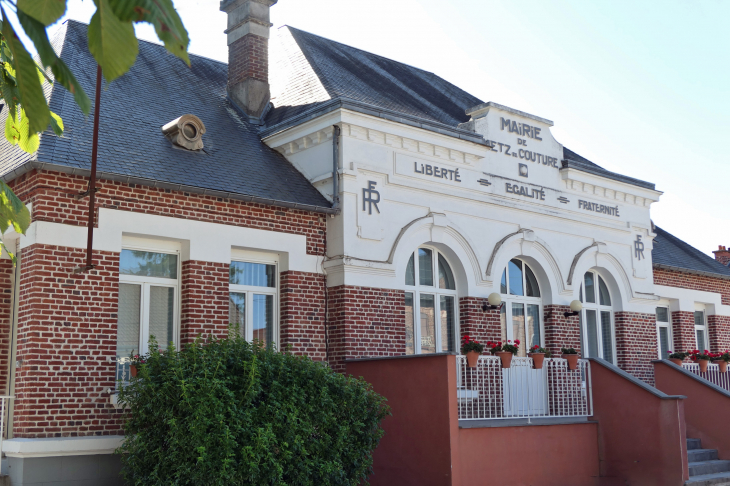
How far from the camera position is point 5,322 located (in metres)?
11.1

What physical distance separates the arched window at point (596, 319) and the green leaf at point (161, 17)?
15.8m

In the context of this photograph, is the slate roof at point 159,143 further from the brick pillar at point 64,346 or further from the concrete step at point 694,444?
the concrete step at point 694,444

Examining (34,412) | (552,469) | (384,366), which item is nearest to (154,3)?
(34,412)

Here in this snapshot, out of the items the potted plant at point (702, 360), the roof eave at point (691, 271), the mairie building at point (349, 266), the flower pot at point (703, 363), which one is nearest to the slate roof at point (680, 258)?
the roof eave at point (691, 271)

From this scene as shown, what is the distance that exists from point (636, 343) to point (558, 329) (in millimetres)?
2867

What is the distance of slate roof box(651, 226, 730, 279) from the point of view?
19812 millimetres

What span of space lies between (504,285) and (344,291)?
4277mm

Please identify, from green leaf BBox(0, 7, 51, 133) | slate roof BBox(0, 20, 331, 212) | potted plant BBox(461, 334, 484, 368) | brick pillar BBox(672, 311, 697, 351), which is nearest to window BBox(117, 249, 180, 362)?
slate roof BBox(0, 20, 331, 212)

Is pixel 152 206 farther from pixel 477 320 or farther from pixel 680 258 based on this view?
pixel 680 258

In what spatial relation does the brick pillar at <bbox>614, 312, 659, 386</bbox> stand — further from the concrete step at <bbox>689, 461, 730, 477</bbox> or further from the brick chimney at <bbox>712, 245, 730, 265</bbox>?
the brick chimney at <bbox>712, 245, 730, 265</bbox>

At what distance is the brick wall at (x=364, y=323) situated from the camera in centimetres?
1243

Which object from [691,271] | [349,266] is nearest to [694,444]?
[691,271]

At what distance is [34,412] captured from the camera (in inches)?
380

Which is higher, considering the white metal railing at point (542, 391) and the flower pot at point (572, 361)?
the flower pot at point (572, 361)
